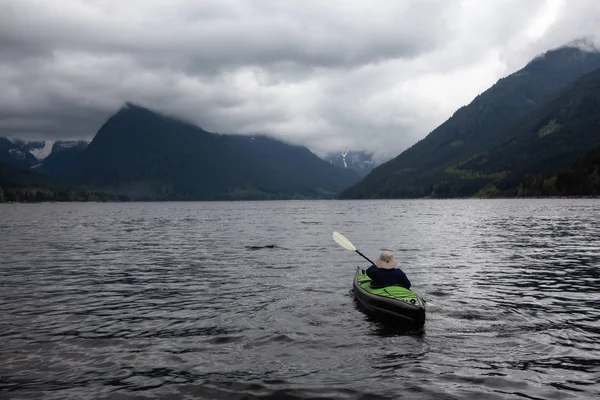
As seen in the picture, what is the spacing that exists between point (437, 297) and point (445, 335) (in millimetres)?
6778

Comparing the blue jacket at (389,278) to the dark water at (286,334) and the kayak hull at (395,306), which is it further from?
the dark water at (286,334)

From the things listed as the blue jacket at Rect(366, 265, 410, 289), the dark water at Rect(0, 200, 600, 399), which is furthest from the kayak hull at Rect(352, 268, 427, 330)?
the dark water at Rect(0, 200, 600, 399)

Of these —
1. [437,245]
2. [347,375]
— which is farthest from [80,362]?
[437,245]

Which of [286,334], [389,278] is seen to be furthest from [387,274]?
[286,334]

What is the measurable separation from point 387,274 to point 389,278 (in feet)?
0.72

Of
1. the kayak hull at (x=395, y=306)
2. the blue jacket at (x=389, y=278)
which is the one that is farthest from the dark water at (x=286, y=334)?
the blue jacket at (x=389, y=278)

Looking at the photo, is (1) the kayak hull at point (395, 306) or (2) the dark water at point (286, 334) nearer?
(2) the dark water at point (286, 334)

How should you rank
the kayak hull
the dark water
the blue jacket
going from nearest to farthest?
1. the dark water
2. the kayak hull
3. the blue jacket

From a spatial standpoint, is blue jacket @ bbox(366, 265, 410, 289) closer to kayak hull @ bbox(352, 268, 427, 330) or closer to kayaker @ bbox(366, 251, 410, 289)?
kayaker @ bbox(366, 251, 410, 289)

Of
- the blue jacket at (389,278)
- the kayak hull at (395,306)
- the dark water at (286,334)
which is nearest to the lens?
the dark water at (286,334)

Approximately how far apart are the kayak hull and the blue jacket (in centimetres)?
43

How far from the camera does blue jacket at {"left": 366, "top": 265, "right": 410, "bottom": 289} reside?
20.0 meters

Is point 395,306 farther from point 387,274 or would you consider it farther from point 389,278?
point 387,274

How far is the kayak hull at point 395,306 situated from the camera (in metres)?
17.5
